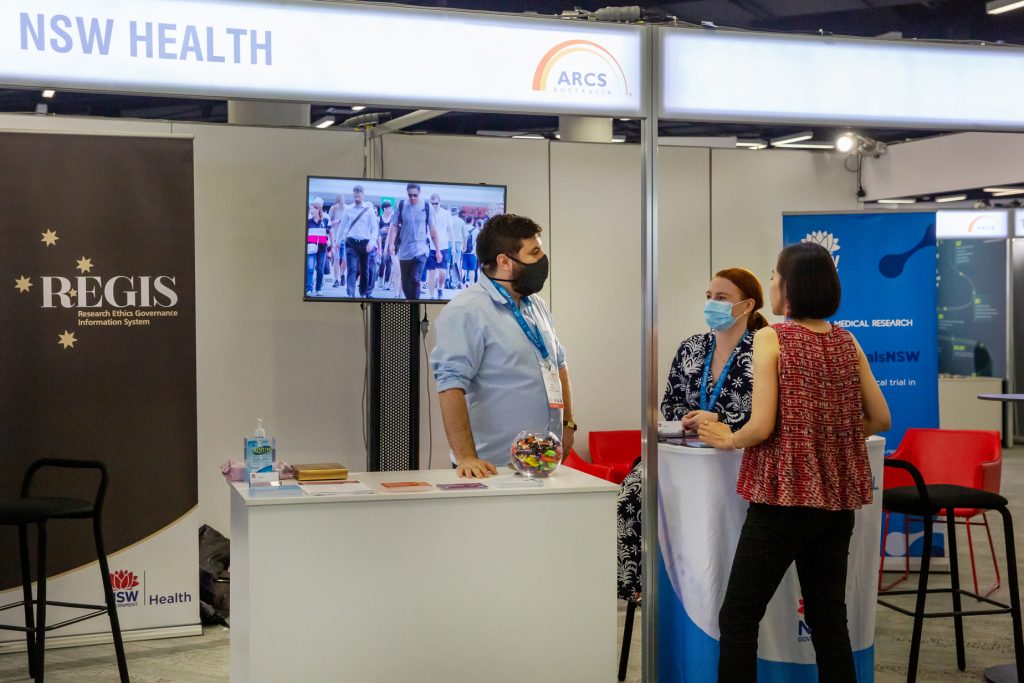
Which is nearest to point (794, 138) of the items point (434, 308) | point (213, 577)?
point (434, 308)

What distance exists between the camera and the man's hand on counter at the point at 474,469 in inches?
125

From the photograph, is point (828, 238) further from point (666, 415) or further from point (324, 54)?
point (324, 54)

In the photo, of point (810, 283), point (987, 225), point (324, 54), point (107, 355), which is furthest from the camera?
point (987, 225)

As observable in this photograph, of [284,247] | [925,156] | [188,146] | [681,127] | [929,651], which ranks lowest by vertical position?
[929,651]

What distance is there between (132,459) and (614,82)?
290 centimetres

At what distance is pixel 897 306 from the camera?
5949 mm

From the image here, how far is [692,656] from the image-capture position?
3.15 meters

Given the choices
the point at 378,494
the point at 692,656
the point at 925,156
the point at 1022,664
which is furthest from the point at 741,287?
the point at 925,156

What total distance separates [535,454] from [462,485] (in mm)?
245

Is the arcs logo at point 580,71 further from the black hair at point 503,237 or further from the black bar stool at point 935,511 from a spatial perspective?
the black bar stool at point 935,511

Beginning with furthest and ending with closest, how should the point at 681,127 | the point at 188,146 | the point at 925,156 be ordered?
the point at 681,127 → the point at 925,156 → the point at 188,146

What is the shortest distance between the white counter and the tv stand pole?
2.29 m

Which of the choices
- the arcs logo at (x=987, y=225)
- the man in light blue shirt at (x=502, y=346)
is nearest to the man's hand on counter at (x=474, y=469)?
the man in light blue shirt at (x=502, y=346)

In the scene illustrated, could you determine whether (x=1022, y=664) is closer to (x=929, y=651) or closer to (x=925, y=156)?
(x=929, y=651)
